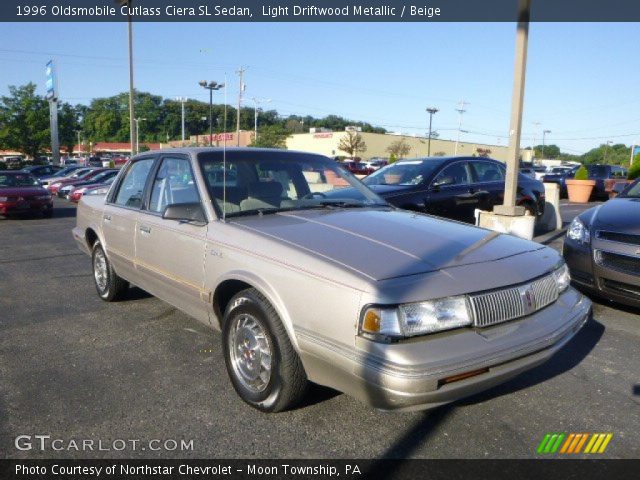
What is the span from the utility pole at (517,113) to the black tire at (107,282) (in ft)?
17.5

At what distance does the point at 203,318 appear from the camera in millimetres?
3613

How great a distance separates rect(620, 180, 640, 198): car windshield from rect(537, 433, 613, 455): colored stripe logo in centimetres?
404

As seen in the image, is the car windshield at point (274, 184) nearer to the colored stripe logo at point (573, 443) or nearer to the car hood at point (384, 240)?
the car hood at point (384, 240)

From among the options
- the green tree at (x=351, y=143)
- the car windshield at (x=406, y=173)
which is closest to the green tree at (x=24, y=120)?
the green tree at (x=351, y=143)

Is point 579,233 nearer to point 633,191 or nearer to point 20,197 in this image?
point 633,191

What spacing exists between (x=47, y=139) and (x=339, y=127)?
71263 mm

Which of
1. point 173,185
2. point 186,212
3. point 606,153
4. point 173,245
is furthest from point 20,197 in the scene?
point 606,153

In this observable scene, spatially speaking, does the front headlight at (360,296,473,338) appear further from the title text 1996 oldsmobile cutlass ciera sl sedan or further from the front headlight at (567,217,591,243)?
the front headlight at (567,217,591,243)

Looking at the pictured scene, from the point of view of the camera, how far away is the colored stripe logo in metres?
2.71

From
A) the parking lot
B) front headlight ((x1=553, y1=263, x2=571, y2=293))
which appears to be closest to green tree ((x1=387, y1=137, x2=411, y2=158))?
the parking lot

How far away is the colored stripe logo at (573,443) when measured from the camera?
2705mm

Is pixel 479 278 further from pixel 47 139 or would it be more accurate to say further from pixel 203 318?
pixel 47 139

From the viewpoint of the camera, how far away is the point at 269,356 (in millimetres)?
2930

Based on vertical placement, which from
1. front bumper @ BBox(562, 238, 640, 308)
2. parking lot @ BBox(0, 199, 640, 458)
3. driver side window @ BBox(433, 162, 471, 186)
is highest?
driver side window @ BBox(433, 162, 471, 186)
